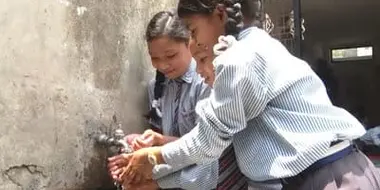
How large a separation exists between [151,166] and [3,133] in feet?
2.00

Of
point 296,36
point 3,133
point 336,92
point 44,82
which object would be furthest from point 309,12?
point 3,133

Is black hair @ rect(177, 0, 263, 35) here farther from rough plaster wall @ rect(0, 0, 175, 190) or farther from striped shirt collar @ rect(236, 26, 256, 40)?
rough plaster wall @ rect(0, 0, 175, 190)

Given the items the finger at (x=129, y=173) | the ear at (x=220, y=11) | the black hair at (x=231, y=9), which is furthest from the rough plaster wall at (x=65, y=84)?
the ear at (x=220, y=11)

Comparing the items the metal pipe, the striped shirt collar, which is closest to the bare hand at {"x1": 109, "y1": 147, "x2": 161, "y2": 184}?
the striped shirt collar

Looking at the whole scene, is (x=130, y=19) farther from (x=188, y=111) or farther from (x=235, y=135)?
(x=235, y=135)

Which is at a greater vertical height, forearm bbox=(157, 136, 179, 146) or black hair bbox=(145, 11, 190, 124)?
black hair bbox=(145, 11, 190, 124)

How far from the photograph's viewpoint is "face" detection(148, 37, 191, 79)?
2.84 metres

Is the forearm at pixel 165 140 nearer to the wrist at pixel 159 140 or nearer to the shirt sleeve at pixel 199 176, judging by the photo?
the wrist at pixel 159 140

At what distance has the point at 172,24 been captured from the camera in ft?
9.32

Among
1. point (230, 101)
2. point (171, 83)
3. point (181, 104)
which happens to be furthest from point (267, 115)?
point (171, 83)

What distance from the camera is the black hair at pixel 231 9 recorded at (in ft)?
6.45

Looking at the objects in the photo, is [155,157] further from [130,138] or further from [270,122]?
[130,138]

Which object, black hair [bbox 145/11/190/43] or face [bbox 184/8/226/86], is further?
black hair [bbox 145/11/190/43]

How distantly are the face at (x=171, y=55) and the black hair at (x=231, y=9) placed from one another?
77cm
